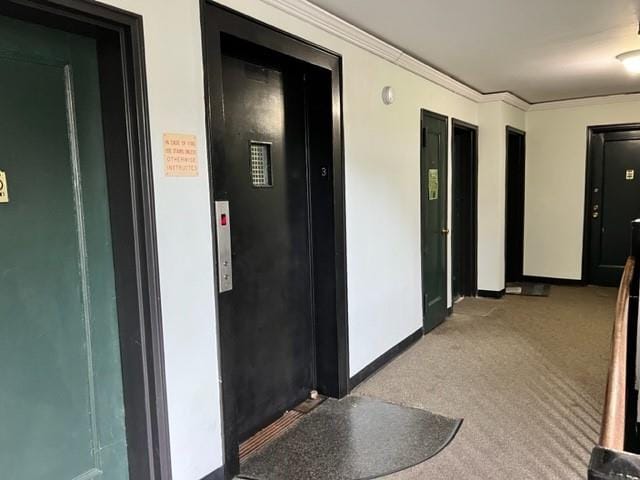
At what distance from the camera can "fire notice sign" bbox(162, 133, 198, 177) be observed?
1911 mm

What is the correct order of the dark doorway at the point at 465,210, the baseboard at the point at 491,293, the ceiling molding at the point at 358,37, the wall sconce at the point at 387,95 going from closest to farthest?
1. the ceiling molding at the point at 358,37
2. the wall sconce at the point at 387,95
3. the dark doorway at the point at 465,210
4. the baseboard at the point at 491,293

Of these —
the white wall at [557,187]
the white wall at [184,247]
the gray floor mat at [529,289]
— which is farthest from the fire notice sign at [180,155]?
the white wall at [557,187]

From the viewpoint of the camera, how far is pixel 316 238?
3.12 metres

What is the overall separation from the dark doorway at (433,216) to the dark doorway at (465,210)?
79 cm

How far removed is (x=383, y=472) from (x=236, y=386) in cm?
87

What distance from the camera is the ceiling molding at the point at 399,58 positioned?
2619 millimetres

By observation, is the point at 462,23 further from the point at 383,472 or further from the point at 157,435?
the point at 157,435

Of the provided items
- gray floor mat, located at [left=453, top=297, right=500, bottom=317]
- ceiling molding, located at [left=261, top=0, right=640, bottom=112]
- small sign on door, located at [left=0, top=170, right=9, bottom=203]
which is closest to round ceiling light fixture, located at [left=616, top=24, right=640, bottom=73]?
ceiling molding, located at [left=261, top=0, right=640, bottom=112]

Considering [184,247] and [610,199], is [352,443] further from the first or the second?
[610,199]

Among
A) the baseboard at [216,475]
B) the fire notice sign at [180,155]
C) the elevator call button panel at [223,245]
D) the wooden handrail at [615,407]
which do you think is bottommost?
the baseboard at [216,475]

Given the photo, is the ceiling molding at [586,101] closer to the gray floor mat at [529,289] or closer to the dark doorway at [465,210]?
the dark doorway at [465,210]

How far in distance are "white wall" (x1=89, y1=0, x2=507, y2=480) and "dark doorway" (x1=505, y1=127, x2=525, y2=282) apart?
2518 millimetres

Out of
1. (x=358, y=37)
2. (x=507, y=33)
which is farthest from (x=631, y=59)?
(x=358, y=37)

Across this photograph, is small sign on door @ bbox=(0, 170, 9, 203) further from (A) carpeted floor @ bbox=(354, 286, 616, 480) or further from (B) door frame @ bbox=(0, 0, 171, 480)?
(A) carpeted floor @ bbox=(354, 286, 616, 480)
